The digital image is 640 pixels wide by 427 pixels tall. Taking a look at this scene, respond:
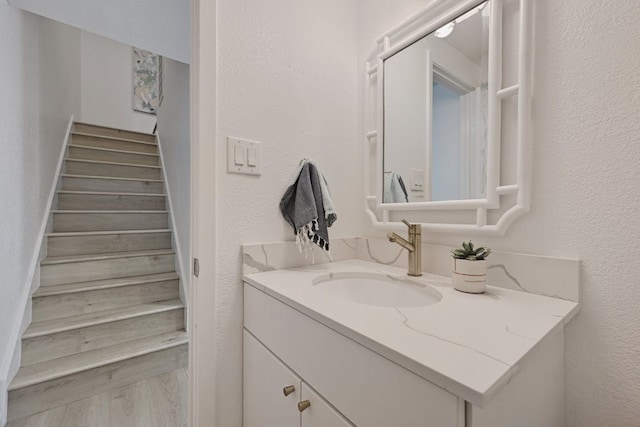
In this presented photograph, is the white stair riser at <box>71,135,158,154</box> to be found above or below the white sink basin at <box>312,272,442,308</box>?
above

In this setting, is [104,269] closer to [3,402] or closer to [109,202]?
[109,202]

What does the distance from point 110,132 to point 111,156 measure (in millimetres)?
618

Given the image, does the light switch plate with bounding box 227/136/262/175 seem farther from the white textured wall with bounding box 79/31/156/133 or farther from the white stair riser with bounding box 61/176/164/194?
the white textured wall with bounding box 79/31/156/133

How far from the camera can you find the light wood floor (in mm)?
1310

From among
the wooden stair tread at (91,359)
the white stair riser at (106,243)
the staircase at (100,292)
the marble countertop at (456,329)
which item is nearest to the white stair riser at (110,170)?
the staircase at (100,292)

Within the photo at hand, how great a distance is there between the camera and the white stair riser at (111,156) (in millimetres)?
2850

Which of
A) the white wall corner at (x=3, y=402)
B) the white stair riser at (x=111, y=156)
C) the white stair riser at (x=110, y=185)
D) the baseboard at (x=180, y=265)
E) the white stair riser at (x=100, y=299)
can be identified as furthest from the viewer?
the white stair riser at (x=111, y=156)

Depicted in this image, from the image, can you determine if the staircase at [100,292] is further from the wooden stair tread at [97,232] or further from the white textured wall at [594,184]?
the white textured wall at [594,184]

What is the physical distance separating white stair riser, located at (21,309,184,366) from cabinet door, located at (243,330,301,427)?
4.47 feet

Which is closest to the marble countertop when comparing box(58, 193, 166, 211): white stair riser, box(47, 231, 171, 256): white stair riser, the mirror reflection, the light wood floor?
the mirror reflection

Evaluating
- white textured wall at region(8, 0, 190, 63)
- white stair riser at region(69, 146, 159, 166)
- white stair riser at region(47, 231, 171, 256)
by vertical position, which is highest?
white textured wall at region(8, 0, 190, 63)

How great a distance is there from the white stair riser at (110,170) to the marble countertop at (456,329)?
2.94 metres

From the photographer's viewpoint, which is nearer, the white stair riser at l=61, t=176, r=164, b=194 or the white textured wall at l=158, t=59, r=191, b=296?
the white textured wall at l=158, t=59, r=191, b=296

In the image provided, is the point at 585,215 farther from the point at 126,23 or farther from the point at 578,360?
the point at 126,23
